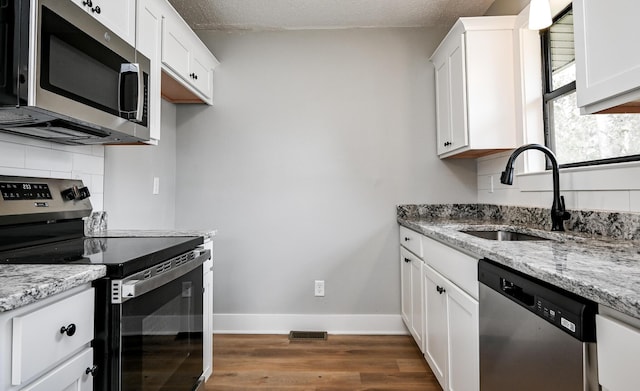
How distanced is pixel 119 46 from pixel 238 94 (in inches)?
53.5

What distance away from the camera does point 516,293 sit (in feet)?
3.34

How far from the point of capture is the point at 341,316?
8.96 feet

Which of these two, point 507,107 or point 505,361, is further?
point 507,107

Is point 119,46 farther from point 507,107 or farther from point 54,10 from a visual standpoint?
point 507,107

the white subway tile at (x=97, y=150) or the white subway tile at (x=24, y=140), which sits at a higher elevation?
the white subway tile at (x=97, y=150)

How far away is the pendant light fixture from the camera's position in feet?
5.24

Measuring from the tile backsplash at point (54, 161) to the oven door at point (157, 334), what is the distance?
74 cm

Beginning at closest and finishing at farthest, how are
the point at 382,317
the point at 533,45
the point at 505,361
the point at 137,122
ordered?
1. the point at 505,361
2. the point at 137,122
3. the point at 533,45
4. the point at 382,317

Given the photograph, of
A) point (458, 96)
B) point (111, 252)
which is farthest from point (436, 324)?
point (111, 252)

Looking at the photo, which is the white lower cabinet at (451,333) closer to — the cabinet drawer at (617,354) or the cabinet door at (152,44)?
the cabinet drawer at (617,354)

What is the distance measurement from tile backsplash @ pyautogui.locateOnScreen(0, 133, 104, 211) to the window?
8.25 feet

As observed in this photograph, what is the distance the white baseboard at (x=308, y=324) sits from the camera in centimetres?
271

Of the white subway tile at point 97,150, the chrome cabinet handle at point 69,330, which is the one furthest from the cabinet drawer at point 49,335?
the white subway tile at point 97,150

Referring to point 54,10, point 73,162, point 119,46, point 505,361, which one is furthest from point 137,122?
point 505,361
